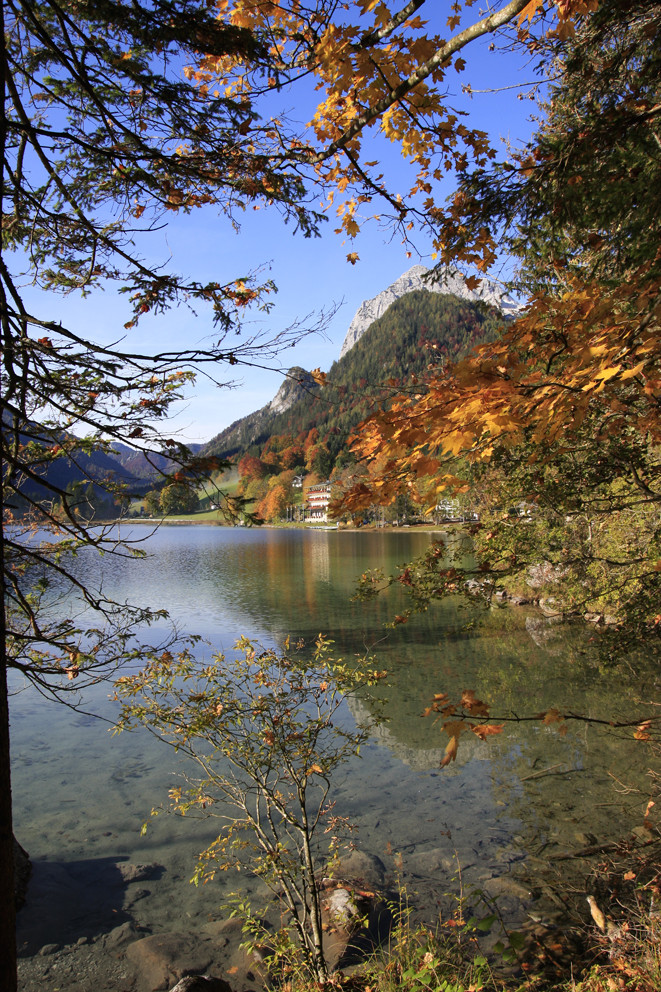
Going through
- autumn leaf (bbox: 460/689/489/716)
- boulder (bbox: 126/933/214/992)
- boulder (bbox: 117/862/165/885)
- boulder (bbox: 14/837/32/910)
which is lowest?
boulder (bbox: 117/862/165/885)

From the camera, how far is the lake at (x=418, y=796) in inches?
198

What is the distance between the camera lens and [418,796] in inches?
265

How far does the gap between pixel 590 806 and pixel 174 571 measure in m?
25.1

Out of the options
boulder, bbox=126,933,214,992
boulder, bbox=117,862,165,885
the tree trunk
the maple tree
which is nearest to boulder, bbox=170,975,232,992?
boulder, bbox=126,933,214,992

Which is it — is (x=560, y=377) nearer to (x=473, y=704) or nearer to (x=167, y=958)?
(x=473, y=704)

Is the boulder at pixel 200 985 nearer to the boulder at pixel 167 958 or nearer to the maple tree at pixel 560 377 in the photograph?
the boulder at pixel 167 958

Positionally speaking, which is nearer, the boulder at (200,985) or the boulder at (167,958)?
the boulder at (200,985)

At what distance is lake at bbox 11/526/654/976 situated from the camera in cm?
503

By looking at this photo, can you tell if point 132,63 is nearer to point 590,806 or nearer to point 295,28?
→ point 295,28

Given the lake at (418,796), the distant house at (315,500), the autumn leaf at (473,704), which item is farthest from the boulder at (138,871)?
the distant house at (315,500)

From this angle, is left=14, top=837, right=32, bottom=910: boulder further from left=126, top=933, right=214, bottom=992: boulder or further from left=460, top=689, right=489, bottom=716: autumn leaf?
left=460, top=689, right=489, bottom=716: autumn leaf

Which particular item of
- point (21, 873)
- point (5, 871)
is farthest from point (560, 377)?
point (21, 873)

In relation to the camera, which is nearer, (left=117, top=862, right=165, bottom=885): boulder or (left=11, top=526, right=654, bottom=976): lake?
(left=11, top=526, right=654, bottom=976): lake

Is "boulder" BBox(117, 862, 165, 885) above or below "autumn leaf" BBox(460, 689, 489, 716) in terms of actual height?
below
